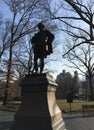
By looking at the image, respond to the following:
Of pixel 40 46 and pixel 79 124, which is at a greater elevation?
pixel 40 46

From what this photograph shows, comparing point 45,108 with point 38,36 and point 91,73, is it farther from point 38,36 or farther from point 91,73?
point 91,73

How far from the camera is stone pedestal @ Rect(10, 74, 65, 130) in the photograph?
37.4 feet

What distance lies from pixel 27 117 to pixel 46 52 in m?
2.77

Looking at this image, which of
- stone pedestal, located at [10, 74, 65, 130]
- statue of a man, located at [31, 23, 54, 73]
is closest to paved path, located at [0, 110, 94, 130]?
stone pedestal, located at [10, 74, 65, 130]

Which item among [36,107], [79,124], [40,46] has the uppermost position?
[40,46]

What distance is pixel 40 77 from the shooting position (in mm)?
11875

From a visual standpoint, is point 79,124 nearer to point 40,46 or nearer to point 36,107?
point 36,107

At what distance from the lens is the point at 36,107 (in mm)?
11727

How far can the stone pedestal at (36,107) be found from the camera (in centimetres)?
1139

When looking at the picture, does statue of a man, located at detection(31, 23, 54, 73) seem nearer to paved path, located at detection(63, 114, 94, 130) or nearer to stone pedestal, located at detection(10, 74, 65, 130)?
stone pedestal, located at detection(10, 74, 65, 130)

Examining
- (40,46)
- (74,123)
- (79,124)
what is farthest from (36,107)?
(74,123)

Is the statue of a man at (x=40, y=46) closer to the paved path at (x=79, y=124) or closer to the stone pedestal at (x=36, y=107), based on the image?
the stone pedestal at (x=36, y=107)

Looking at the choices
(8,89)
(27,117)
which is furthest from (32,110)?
(8,89)

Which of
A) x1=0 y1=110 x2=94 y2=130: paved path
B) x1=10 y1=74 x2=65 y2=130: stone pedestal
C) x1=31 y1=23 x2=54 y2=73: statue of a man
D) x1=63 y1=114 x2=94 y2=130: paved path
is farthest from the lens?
x1=0 y1=110 x2=94 y2=130: paved path
